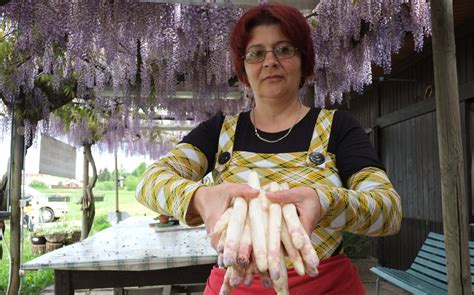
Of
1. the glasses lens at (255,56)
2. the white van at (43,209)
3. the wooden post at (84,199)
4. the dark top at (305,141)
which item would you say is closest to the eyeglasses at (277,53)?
the glasses lens at (255,56)

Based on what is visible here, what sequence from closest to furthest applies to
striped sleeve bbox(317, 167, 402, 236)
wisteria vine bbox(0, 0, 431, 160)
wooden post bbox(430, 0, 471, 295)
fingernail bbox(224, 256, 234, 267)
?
fingernail bbox(224, 256, 234, 267)
striped sleeve bbox(317, 167, 402, 236)
wooden post bbox(430, 0, 471, 295)
wisteria vine bbox(0, 0, 431, 160)

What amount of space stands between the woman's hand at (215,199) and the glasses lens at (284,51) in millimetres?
384

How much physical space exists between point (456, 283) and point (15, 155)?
4254mm

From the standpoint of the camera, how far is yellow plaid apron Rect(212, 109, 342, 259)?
94 centimetres

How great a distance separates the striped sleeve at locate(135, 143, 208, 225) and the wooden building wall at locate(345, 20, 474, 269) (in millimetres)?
3838

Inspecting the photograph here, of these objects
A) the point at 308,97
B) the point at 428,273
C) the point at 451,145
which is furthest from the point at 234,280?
the point at 308,97

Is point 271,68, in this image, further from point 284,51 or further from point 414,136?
point 414,136

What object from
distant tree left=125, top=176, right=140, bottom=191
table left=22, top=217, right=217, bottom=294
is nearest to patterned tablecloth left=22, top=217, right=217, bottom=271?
table left=22, top=217, right=217, bottom=294

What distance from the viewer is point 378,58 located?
4590mm

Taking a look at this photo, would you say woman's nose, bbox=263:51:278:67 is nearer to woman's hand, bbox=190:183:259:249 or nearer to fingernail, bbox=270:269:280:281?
woman's hand, bbox=190:183:259:249

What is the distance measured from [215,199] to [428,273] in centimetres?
338

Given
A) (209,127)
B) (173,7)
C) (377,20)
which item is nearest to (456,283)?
(209,127)

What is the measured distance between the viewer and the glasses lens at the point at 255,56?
1008mm

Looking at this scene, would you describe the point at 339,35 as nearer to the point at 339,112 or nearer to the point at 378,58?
the point at 378,58
